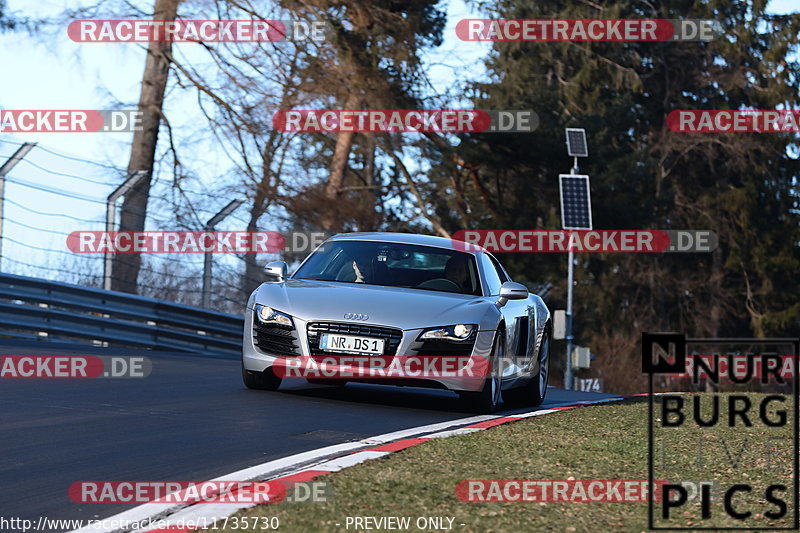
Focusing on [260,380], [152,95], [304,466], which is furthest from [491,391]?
[152,95]

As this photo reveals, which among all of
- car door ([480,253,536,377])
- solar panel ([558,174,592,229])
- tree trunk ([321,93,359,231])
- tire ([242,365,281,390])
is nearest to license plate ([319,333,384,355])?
tire ([242,365,281,390])

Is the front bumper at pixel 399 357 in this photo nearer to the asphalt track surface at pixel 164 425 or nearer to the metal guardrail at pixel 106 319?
the asphalt track surface at pixel 164 425

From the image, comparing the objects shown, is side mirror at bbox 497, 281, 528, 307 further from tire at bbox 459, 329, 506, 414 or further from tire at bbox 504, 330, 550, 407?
tire at bbox 504, 330, 550, 407

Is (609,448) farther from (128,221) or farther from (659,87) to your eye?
(659,87)

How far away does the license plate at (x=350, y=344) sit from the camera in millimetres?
10031

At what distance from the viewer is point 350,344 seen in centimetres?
1006

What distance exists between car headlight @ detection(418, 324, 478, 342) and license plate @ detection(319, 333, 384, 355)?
37cm

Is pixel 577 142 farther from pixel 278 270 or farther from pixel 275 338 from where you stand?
pixel 275 338

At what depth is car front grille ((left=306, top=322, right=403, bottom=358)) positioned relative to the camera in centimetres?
1003

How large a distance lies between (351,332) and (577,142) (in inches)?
1064

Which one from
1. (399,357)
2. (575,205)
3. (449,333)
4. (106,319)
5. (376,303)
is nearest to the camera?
(399,357)

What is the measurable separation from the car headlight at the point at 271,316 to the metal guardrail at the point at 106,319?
721cm

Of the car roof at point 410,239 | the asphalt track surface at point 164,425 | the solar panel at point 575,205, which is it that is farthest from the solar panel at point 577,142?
the car roof at point 410,239

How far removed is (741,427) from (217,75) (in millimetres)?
18589
